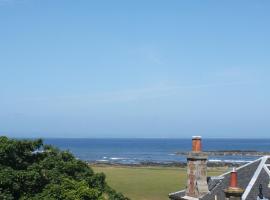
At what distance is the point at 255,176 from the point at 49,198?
9.51m

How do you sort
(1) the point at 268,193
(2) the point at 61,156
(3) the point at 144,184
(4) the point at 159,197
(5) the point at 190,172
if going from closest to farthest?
(1) the point at 268,193, (5) the point at 190,172, (2) the point at 61,156, (4) the point at 159,197, (3) the point at 144,184

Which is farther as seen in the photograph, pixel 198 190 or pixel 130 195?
pixel 130 195

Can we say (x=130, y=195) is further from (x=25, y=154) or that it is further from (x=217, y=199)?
(x=217, y=199)

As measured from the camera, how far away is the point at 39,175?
82.2 feet

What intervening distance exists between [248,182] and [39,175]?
10182mm

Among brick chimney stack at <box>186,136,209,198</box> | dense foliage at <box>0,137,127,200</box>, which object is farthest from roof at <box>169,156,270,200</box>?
dense foliage at <box>0,137,127,200</box>

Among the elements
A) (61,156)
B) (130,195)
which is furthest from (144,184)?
(61,156)

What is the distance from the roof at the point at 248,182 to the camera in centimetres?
2133

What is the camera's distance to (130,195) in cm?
5178

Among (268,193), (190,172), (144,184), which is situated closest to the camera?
(268,193)

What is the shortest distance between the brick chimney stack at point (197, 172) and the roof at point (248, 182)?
1.52 ft

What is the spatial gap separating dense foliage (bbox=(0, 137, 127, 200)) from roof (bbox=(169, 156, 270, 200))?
5366mm

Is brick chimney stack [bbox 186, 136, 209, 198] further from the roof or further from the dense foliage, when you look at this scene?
the dense foliage

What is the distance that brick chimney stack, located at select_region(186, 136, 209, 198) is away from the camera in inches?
937
